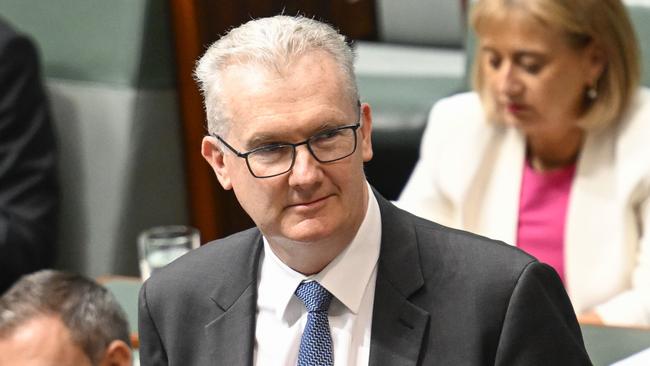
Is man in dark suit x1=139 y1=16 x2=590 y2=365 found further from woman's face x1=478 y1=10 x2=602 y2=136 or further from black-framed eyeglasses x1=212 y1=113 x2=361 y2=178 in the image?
woman's face x1=478 y1=10 x2=602 y2=136

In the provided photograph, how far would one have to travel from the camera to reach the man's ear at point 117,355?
1.79m

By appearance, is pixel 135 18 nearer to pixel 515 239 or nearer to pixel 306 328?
pixel 515 239

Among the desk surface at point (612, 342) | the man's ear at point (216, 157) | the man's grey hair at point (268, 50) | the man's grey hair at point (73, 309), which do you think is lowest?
the desk surface at point (612, 342)

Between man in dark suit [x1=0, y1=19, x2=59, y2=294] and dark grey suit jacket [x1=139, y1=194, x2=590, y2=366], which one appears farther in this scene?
man in dark suit [x1=0, y1=19, x2=59, y2=294]

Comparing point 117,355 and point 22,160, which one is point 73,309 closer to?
point 117,355

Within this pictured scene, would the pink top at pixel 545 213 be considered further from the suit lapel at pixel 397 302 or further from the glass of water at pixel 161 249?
the suit lapel at pixel 397 302

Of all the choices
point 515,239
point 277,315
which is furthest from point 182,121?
point 277,315

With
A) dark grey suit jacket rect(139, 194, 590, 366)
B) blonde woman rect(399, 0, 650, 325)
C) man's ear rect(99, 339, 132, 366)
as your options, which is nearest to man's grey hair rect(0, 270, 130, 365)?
man's ear rect(99, 339, 132, 366)

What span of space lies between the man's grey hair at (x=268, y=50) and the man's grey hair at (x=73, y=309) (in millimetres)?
440

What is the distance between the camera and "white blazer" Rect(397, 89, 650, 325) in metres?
2.49

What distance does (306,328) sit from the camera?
1522 mm

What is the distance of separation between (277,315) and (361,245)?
139 millimetres

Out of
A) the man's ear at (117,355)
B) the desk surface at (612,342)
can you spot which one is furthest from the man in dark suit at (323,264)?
the desk surface at (612,342)

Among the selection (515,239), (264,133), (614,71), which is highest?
(264,133)
